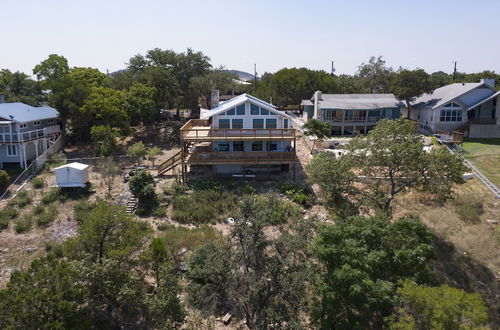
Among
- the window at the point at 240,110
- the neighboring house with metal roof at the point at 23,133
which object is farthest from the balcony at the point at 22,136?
the window at the point at 240,110

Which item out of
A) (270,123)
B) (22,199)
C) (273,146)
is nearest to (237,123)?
(270,123)

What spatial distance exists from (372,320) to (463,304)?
425 cm

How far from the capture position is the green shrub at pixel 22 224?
22750 mm

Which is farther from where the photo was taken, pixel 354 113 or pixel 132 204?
pixel 354 113

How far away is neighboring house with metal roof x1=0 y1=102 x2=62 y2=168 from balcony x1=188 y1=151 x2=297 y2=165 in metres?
15.2

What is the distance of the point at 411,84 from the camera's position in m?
42.5

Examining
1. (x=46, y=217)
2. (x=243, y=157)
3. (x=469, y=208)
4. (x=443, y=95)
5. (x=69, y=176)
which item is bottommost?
(x=46, y=217)

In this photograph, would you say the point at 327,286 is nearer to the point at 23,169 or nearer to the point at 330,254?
the point at 330,254

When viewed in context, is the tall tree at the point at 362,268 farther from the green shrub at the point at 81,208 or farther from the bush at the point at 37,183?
the bush at the point at 37,183

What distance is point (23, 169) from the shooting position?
31375mm

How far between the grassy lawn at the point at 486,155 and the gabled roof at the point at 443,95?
4.81 metres

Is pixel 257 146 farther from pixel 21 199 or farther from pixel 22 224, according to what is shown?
pixel 21 199

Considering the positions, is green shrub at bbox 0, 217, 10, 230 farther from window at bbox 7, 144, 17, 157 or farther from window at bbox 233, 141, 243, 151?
window at bbox 233, 141, 243, 151

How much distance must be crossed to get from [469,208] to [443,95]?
2264 centimetres
